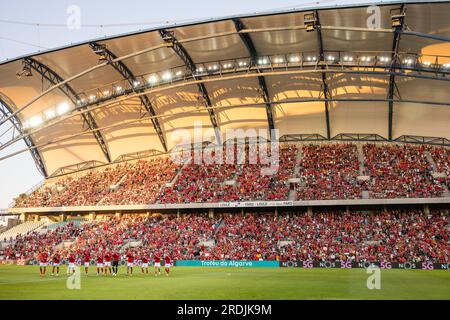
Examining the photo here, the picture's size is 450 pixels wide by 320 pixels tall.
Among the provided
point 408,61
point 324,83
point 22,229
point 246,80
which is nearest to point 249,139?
point 246,80

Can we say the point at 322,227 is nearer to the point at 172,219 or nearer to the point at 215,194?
the point at 215,194

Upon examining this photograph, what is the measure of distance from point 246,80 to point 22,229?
4001 centimetres

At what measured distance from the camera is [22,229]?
68750mm

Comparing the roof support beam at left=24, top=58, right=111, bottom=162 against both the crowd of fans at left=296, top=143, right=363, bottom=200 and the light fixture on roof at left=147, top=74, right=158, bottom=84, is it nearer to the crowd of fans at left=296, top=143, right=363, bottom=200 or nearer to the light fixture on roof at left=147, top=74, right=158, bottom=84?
the light fixture on roof at left=147, top=74, right=158, bottom=84

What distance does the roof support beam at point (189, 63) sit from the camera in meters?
39.9

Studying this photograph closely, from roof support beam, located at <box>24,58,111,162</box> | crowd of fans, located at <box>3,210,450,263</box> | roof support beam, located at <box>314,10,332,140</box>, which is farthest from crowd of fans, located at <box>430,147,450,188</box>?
roof support beam, located at <box>24,58,111,162</box>

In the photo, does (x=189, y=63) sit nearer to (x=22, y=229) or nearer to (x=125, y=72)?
(x=125, y=72)

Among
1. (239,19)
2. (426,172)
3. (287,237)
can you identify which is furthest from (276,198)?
(239,19)

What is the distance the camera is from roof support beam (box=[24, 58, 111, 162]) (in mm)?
49916

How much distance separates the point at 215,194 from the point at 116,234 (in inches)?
512

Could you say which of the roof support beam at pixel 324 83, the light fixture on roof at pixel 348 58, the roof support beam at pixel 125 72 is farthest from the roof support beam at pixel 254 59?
the roof support beam at pixel 125 72

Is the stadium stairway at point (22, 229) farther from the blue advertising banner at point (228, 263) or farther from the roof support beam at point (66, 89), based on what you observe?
the blue advertising banner at point (228, 263)

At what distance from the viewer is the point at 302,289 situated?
22.0m

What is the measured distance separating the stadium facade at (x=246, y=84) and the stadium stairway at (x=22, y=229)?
5.79m
